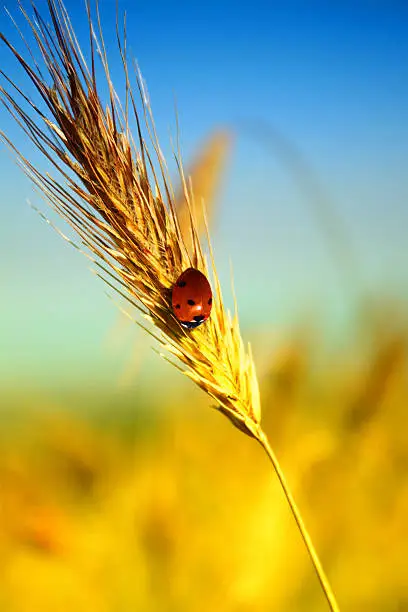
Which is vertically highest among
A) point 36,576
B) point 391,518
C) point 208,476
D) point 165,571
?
point 391,518

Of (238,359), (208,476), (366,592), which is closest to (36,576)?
(208,476)

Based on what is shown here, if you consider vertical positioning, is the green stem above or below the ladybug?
below

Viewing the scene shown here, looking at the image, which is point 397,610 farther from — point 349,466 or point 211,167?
point 211,167

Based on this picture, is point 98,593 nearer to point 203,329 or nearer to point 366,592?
point 366,592

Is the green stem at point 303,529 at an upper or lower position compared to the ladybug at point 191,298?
lower

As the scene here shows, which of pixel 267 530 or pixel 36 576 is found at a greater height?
pixel 267 530

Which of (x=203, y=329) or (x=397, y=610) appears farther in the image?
(x=397, y=610)
